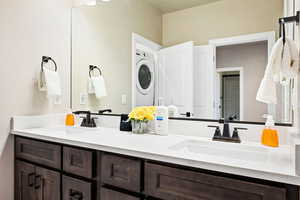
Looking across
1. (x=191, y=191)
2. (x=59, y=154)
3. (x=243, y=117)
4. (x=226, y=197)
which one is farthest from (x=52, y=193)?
(x=243, y=117)

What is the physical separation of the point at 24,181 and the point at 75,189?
59 cm

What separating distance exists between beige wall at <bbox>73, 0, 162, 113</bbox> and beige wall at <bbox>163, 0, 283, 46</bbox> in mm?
156

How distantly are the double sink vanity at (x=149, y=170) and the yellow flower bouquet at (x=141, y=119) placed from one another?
0.33m

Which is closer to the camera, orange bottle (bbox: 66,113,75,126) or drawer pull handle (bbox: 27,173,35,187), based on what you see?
drawer pull handle (bbox: 27,173,35,187)

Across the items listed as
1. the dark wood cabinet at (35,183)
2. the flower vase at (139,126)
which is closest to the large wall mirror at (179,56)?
the flower vase at (139,126)

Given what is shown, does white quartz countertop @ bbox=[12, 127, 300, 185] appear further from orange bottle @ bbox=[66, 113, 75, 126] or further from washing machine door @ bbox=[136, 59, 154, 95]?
washing machine door @ bbox=[136, 59, 154, 95]

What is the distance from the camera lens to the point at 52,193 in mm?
1286

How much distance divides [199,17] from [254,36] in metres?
0.39

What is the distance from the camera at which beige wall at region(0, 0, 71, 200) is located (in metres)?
1.51

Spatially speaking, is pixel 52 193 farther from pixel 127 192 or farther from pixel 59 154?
pixel 127 192

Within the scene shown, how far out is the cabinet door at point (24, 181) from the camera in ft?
4.67

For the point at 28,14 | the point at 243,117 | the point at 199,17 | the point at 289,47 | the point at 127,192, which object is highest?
the point at 28,14

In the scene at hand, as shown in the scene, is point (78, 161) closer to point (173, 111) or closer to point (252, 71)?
point (173, 111)

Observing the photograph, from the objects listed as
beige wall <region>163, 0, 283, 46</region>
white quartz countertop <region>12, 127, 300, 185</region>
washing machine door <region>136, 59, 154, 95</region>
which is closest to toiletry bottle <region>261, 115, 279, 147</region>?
white quartz countertop <region>12, 127, 300, 185</region>
